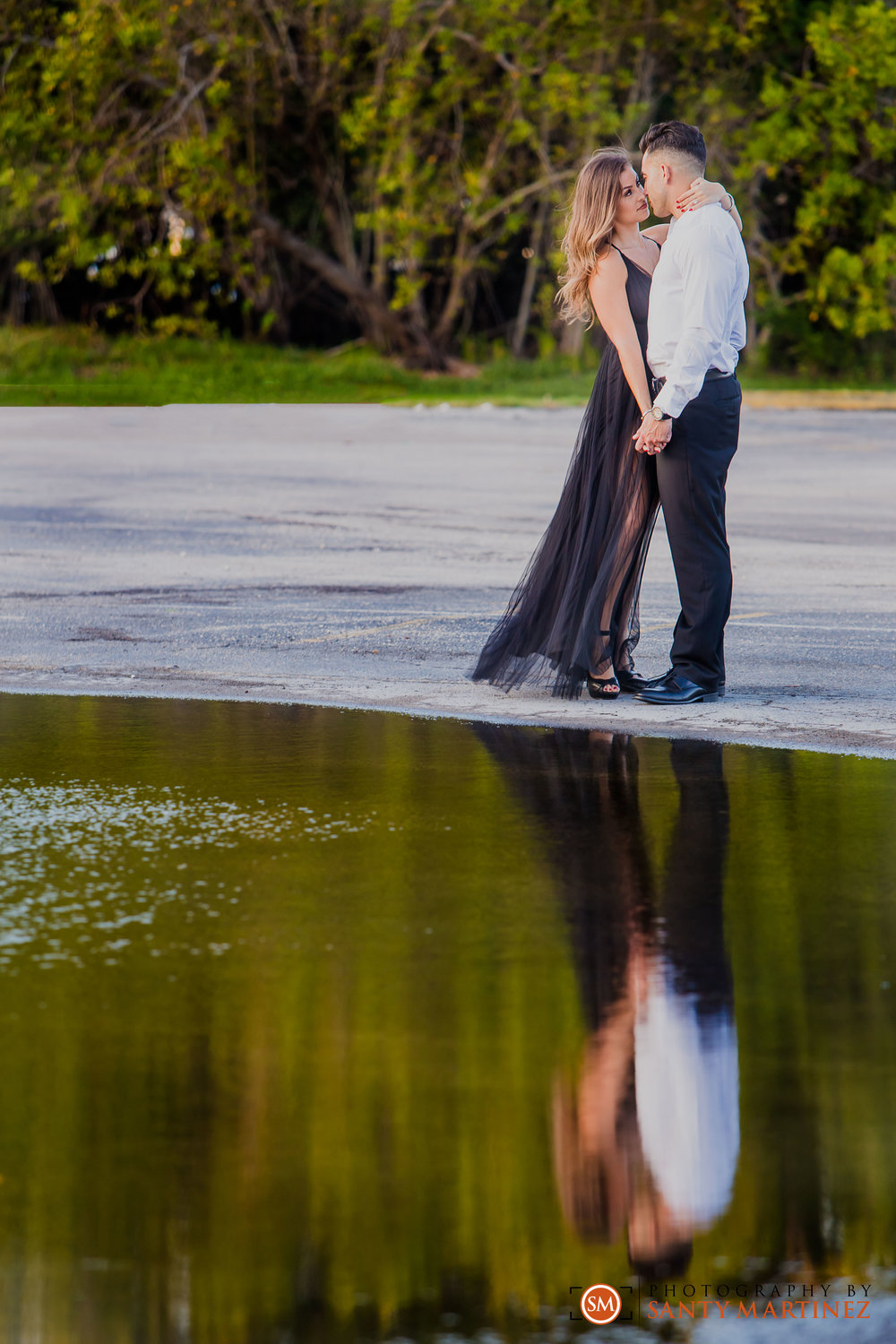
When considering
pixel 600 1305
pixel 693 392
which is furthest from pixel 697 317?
pixel 600 1305

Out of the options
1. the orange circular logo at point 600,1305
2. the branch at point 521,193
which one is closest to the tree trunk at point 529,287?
the branch at point 521,193

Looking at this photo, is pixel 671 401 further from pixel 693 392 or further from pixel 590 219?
pixel 590 219

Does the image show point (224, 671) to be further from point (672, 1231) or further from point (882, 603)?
point (672, 1231)

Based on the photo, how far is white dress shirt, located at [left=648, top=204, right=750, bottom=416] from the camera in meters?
7.09

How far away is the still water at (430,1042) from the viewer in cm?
294

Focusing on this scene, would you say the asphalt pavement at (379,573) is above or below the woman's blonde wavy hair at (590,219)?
below

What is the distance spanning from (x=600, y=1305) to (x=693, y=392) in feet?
15.5

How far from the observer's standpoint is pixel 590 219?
7.41m

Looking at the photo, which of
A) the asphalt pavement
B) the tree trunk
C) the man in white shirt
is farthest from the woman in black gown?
the tree trunk

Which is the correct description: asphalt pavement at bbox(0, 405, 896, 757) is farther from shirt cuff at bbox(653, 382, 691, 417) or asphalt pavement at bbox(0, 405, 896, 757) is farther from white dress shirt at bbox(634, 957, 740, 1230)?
white dress shirt at bbox(634, 957, 740, 1230)

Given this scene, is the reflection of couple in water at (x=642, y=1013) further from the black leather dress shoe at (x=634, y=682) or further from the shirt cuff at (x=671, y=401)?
the shirt cuff at (x=671, y=401)

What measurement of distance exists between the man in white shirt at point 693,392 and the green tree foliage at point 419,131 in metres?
22.8

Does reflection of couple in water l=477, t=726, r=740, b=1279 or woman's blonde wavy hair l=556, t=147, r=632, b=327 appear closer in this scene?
reflection of couple in water l=477, t=726, r=740, b=1279

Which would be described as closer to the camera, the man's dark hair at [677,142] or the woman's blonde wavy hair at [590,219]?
the man's dark hair at [677,142]
